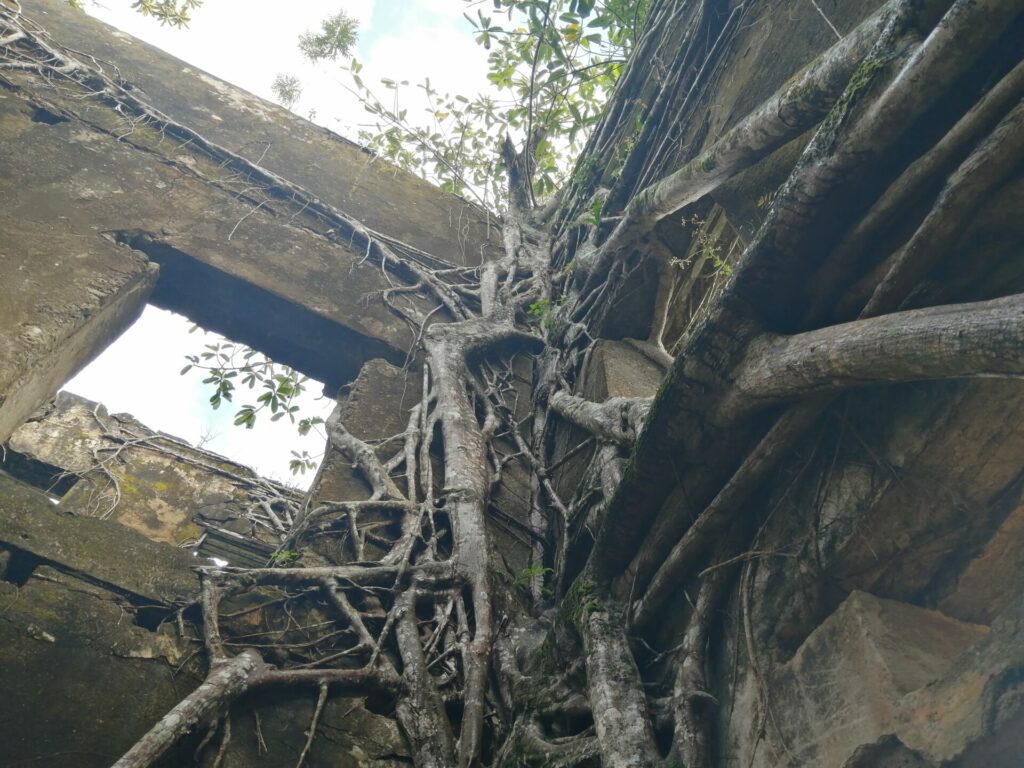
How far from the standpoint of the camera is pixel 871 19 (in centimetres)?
195

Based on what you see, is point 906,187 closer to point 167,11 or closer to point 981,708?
point 981,708

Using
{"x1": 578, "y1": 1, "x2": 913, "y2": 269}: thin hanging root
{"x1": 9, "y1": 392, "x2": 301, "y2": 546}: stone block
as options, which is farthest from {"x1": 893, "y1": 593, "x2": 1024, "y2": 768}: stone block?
{"x1": 9, "y1": 392, "x2": 301, "y2": 546}: stone block

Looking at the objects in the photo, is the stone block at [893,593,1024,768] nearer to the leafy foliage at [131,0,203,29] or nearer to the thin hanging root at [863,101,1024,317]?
the thin hanging root at [863,101,1024,317]

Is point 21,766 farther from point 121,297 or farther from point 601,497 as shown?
point 121,297

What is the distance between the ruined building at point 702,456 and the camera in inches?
63.4

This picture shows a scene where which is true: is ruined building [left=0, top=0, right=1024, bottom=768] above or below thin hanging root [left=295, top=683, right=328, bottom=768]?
above

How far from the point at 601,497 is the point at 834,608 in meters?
1.11

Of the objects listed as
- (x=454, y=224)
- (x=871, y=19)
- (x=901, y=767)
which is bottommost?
(x=901, y=767)

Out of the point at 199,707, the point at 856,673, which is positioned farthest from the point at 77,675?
the point at 856,673

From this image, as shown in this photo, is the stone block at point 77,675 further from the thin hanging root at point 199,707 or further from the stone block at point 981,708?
the stone block at point 981,708

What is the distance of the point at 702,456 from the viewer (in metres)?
2.07

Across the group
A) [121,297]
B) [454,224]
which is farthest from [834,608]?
[454,224]

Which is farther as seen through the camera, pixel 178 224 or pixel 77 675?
pixel 178 224

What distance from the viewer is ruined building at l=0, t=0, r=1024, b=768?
63.4 inches
